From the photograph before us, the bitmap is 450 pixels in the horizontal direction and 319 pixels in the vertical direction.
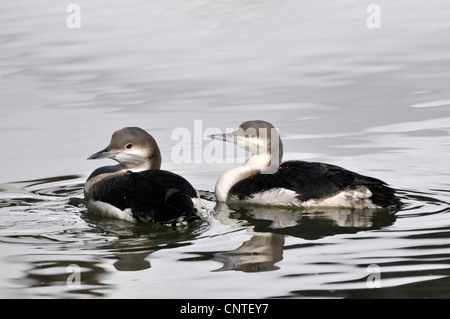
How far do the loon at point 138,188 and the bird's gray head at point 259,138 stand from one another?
2.68 feet

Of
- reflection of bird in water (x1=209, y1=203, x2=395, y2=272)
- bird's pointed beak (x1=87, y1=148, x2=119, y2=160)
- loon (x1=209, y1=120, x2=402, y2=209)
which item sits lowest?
reflection of bird in water (x1=209, y1=203, x2=395, y2=272)

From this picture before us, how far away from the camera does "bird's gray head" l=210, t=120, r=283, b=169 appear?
1062cm

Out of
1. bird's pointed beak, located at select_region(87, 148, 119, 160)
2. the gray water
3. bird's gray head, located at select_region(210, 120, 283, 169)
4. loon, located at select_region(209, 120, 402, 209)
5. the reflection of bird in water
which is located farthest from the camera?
bird's gray head, located at select_region(210, 120, 283, 169)

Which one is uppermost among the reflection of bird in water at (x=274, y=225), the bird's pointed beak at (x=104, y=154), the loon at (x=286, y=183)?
the bird's pointed beak at (x=104, y=154)

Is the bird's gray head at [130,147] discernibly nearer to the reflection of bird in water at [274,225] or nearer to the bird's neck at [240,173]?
the bird's neck at [240,173]

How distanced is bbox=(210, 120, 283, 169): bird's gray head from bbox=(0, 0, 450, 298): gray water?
0.64 metres

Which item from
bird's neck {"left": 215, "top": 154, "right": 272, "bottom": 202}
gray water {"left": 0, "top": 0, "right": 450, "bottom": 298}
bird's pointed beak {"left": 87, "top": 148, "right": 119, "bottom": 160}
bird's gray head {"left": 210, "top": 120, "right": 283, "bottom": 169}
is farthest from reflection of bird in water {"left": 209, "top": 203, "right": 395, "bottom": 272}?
bird's pointed beak {"left": 87, "top": 148, "right": 119, "bottom": 160}

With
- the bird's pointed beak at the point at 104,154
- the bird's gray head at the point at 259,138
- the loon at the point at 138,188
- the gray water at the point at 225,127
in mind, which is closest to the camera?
the gray water at the point at 225,127

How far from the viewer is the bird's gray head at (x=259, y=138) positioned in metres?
10.6

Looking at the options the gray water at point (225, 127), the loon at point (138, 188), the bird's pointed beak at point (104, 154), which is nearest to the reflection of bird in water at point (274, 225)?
the gray water at point (225, 127)

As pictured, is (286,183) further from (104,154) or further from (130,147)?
(104,154)

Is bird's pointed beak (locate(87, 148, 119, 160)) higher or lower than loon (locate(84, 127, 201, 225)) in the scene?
higher

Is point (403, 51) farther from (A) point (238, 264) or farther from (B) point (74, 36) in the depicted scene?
(A) point (238, 264)

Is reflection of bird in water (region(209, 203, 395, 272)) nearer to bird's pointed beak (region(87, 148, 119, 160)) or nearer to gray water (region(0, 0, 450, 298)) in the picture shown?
gray water (region(0, 0, 450, 298))
